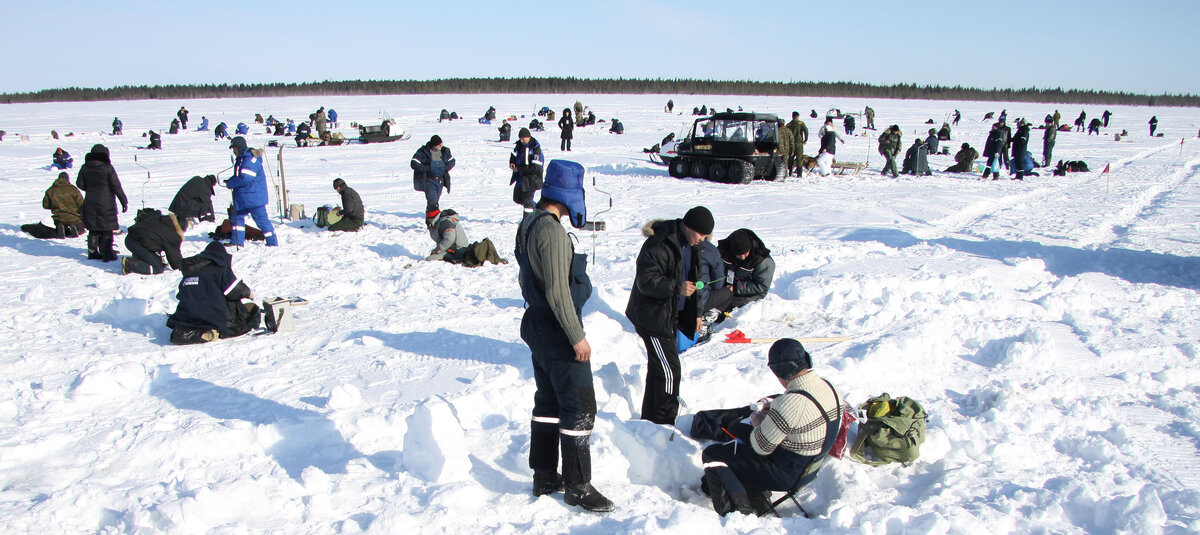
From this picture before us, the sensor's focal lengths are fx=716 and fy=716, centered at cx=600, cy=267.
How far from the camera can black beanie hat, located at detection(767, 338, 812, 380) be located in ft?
10.2

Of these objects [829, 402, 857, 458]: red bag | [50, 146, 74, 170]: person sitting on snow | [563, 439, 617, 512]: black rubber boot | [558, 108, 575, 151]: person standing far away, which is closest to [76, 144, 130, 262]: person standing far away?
[563, 439, 617, 512]: black rubber boot

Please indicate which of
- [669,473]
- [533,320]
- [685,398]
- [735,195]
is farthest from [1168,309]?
[735,195]

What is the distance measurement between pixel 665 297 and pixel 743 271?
212 centimetres

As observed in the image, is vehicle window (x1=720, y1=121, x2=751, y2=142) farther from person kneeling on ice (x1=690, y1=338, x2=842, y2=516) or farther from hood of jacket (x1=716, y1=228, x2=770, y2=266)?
person kneeling on ice (x1=690, y1=338, x2=842, y2=516)

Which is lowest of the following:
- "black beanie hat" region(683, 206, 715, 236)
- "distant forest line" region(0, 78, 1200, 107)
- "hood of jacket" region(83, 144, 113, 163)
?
"black beanie hat" region(683, 206, 715, 236)

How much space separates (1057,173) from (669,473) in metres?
17.2

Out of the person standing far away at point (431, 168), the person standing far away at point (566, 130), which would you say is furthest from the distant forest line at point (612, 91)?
the person standing far away at point (431, 168)

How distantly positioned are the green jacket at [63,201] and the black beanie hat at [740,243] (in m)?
8.35

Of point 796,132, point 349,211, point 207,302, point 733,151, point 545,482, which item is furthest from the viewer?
point 796,132

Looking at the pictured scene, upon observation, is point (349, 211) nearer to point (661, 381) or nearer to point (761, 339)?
point (761, 339)

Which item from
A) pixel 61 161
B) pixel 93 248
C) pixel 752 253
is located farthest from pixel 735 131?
pixel 61 161

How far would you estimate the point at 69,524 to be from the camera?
9.36 feet

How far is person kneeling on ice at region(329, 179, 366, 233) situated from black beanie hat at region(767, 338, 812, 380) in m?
7.67

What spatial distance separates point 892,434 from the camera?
3627 mm
